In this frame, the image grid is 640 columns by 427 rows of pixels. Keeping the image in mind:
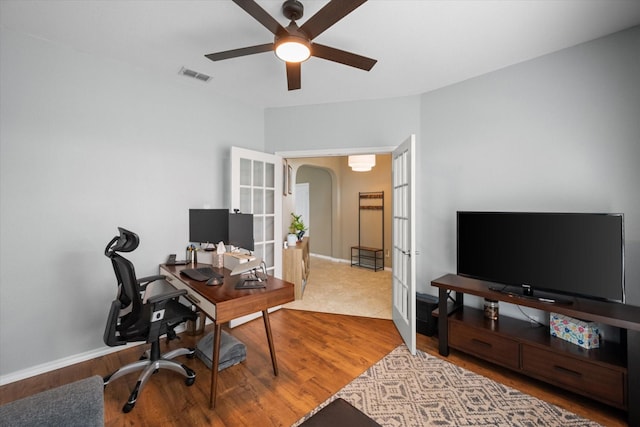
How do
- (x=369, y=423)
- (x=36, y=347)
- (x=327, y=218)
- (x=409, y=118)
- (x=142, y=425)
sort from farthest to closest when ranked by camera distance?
(x=327, y=218)
(x=409, y=118)
(x=36, y=347)
(x=142, y=425)
(x=369, y=423)

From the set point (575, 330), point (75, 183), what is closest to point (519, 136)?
point (575, 330)

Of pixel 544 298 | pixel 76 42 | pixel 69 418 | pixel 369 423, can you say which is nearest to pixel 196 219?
pixel 76 42

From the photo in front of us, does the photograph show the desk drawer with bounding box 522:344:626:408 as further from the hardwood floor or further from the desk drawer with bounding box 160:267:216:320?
the desk drawer with bounding box 160:267:216:320

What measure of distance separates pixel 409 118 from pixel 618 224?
213 cm

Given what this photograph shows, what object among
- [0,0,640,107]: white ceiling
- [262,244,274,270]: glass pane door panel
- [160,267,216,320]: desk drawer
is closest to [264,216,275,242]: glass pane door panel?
[262,244,274,270]: glass pane door panel

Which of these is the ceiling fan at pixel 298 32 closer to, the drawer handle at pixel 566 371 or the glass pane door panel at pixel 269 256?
the glass pane door panel at pixel 269 256

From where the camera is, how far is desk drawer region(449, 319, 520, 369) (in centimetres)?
218

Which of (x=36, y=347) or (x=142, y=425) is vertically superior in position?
(x=36, y=347)

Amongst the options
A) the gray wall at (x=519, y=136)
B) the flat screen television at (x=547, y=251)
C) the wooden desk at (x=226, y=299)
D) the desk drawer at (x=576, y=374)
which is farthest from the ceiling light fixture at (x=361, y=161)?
the desk drawer at (x=576, y=374)

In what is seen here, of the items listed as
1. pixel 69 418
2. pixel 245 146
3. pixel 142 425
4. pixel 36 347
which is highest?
pixel 245 146

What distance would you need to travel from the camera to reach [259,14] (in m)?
1.53

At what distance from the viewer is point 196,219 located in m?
2.91

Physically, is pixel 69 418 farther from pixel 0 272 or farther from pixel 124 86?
pixel 124 86

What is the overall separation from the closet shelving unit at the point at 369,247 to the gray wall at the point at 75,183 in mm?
4086
